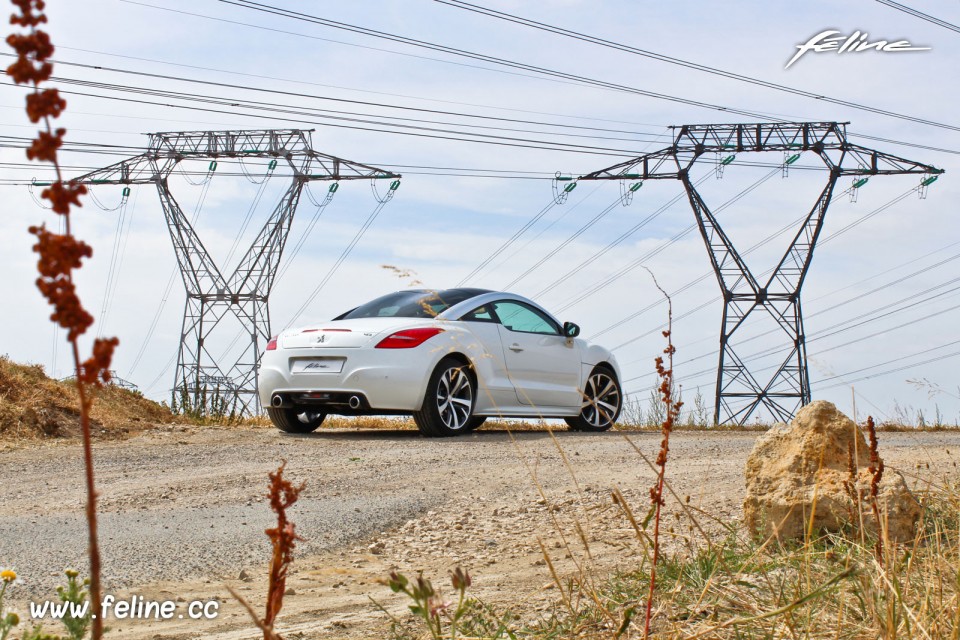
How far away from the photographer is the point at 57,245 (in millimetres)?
988

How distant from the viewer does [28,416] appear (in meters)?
11.5

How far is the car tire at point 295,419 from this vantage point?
11812mm

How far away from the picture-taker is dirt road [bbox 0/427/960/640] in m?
3.90

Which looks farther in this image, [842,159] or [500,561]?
[842,159]

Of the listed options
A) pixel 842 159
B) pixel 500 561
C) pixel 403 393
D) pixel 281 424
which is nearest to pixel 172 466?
pixel 403 393

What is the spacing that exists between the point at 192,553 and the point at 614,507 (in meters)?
2.43

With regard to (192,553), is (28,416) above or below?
above

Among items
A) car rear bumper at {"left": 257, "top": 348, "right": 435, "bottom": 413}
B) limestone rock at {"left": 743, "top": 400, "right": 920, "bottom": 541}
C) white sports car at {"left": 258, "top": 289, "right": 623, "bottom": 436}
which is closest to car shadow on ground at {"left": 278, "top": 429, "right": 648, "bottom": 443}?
white sports car at {"left": 258, "top": 289, "right": 623, "bottom": 436}

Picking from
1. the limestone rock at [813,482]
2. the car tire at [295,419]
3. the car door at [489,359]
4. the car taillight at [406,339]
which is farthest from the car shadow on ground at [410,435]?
the limestone rock at [813,482]

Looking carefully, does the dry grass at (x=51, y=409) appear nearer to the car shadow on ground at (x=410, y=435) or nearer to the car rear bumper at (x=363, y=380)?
the car shadow on ground at (x=410, y=435)

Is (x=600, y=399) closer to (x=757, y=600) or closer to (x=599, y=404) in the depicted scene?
(x=599, y=404)

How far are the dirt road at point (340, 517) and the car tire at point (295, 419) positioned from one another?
6.46 feet

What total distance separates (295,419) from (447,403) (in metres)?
2.17

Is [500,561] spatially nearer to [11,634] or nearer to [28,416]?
[11,634]
